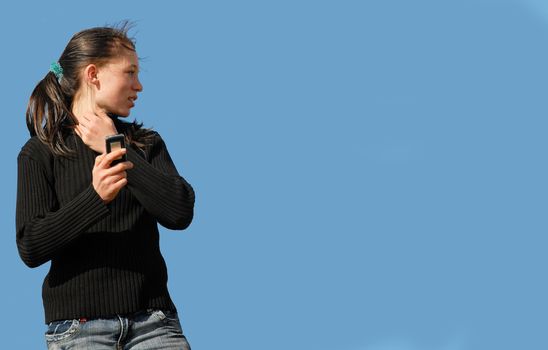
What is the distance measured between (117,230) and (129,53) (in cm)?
77

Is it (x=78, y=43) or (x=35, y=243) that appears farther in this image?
(x=78, y=43)

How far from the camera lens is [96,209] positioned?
11.2ft

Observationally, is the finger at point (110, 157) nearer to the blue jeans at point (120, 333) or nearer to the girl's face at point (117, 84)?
the girl's face at point (117, 84)

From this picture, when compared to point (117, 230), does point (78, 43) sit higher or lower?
higher

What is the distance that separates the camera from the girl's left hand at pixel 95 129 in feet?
12.0

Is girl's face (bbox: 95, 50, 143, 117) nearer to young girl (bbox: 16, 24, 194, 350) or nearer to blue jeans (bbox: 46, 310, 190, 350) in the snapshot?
young girl (bbox: 16, 24, 194, 350)

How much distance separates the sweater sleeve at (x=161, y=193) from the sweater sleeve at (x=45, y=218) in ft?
0.62

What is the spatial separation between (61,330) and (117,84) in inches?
40.8

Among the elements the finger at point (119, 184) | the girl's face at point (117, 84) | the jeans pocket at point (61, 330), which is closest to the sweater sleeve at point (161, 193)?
the finger at point (119, 184)

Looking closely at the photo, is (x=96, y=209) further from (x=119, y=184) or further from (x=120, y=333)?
(x=120, y=333)

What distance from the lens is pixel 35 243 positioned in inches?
135

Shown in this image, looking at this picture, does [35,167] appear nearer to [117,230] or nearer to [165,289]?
[117,230]

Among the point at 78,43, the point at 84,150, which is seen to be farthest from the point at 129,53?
the point at 84,150

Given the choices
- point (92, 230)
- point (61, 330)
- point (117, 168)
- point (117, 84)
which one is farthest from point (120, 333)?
point (117, 84)
